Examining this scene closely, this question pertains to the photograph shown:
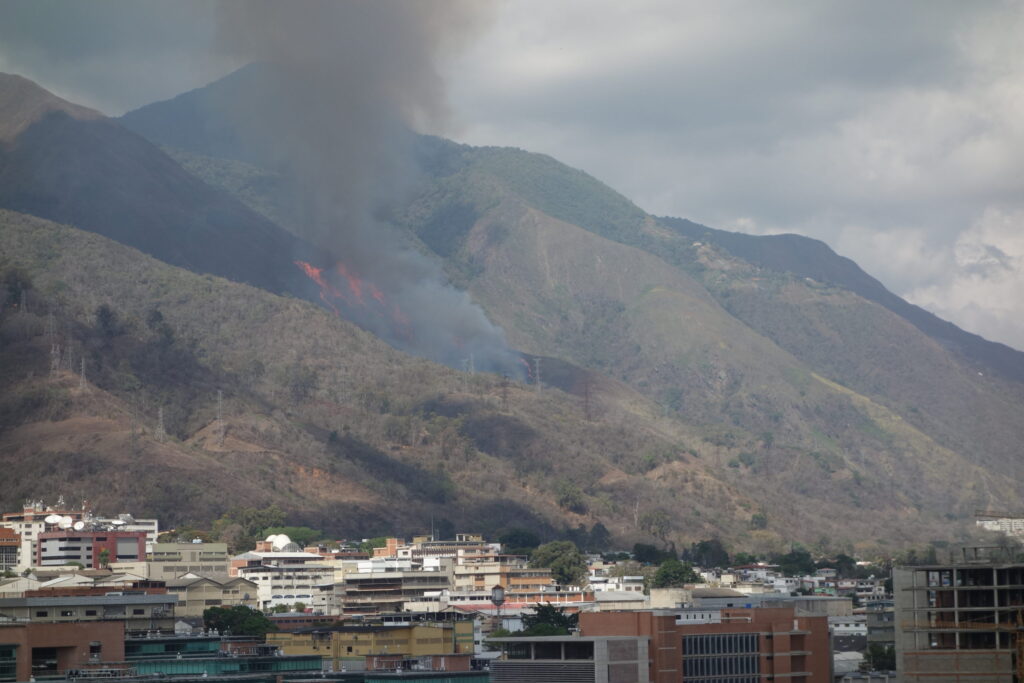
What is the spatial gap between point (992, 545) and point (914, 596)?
375cm

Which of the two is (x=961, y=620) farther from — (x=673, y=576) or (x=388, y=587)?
(x=673, y=576)

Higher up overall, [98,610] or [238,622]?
[98,610]

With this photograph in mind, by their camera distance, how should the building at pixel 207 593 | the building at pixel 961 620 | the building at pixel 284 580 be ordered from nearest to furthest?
the building at pixel 961 620 → the building at pixel 207 593 → the building at pixel 284 580

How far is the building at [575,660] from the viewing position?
86.9 meters

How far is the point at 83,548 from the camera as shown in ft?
648

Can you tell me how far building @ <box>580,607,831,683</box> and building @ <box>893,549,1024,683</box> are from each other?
15509 mm

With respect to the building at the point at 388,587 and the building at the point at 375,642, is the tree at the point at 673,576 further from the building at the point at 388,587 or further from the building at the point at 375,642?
the building at the point at 375,642

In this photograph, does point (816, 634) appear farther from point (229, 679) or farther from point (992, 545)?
point (229, 679)

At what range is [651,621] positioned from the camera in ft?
299

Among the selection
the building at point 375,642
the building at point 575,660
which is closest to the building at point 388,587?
the building at point 375,642

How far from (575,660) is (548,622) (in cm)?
5877

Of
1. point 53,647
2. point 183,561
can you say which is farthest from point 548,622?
point 183,561

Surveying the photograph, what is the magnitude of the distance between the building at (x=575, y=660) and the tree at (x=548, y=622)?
142 feet

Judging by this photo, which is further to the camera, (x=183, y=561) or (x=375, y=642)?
(x=183, y=561)
